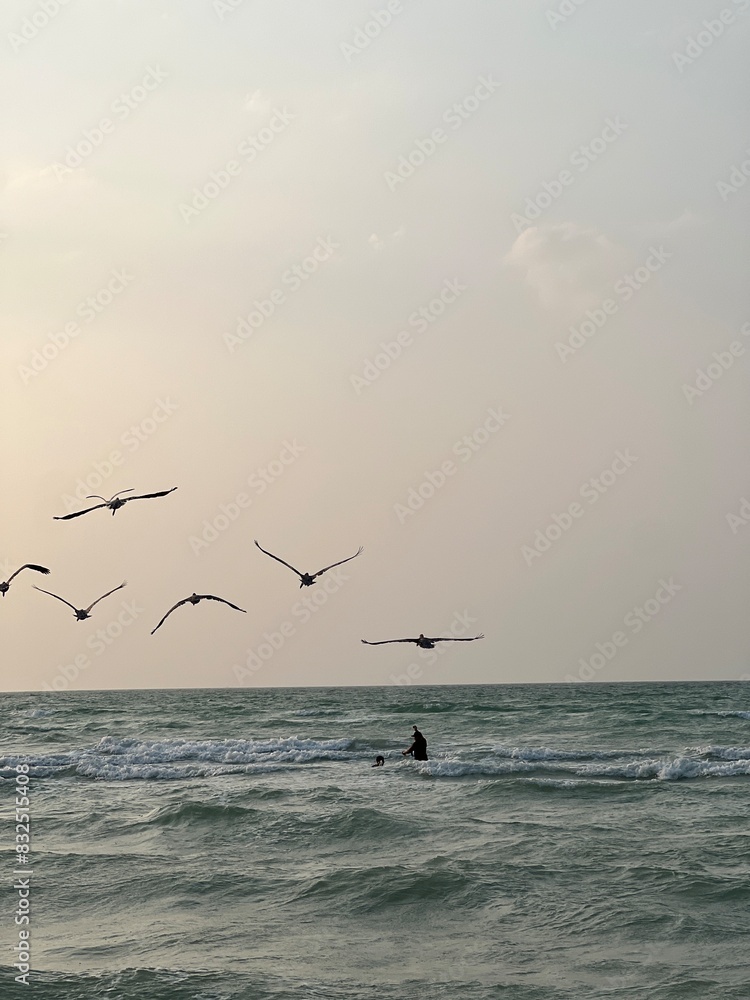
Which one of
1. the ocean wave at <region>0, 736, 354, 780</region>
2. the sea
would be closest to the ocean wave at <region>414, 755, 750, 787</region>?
the sea

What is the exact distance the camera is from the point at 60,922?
14.1 m

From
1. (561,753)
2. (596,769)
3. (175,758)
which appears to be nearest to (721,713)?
(561,753)

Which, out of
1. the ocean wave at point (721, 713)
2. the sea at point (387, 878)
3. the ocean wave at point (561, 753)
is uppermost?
the sea at point (387, 878)

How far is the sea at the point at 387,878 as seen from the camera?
1179cm

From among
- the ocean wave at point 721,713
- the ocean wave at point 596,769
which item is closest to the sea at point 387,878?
the ocean wave at point 596,769

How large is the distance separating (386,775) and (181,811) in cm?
736

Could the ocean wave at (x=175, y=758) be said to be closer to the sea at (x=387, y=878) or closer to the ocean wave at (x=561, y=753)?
the sea at (x=387, y=878)

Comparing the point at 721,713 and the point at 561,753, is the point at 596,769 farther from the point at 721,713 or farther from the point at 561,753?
the point at 721,713

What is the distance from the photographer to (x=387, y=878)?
1597cm

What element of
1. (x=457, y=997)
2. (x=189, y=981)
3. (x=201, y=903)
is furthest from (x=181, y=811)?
(x=457, y=997)

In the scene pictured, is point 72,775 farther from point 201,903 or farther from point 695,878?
point 695,878

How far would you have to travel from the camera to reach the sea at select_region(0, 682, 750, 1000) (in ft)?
38.7

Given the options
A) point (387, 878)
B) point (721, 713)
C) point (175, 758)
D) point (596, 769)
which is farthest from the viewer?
point (721, 713)

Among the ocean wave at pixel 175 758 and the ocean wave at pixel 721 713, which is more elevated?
the ocean wave at pixel 175 758
